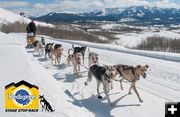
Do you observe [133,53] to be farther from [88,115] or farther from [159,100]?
[88,115]

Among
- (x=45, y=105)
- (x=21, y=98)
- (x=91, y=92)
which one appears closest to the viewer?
(x=21, y=98)

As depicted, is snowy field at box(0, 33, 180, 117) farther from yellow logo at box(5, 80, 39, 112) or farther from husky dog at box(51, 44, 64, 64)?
husky dog at box(51, 44, 64, 64)

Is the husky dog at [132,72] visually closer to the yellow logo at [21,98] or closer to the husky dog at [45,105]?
the husky dog at [45,105]

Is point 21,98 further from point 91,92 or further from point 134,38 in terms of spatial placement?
point 134,38

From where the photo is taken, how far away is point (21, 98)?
Answer: 19.8 feet

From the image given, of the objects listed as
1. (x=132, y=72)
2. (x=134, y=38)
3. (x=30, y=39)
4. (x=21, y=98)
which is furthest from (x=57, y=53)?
(x=134, y=38)

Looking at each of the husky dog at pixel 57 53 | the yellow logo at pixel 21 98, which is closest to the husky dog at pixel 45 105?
the yellow logo at pixel 21 98

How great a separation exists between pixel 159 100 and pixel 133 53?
31.5 feet

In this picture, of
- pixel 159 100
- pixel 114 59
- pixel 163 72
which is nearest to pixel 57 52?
pixel 114 59

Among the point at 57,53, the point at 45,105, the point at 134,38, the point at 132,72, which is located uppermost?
the point at 132,72

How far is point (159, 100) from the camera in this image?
313 inches

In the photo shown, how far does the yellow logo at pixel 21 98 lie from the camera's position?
5.92 m

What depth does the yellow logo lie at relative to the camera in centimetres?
592

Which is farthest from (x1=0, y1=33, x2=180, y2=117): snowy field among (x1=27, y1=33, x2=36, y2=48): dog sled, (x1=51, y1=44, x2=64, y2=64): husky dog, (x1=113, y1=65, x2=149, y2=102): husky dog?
(x1=27, y1=33, x2=36, y2=48): dog sled
